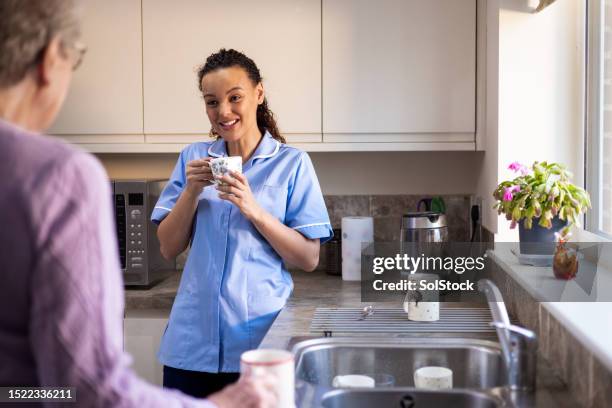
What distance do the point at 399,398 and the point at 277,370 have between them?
446 mm

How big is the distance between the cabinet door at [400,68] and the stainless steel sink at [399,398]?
1.49m

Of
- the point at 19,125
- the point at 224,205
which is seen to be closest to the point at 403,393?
the point at 224,205

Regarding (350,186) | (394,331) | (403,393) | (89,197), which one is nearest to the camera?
(89,197)

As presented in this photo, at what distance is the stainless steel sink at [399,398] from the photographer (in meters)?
1.29

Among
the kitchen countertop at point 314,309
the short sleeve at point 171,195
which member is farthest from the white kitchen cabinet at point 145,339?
the short sleeve at point 171,195

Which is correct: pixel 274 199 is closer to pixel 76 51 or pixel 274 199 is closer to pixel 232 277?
pixel 232 277

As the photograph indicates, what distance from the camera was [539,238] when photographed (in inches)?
73.4

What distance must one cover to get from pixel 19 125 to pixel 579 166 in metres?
1.81

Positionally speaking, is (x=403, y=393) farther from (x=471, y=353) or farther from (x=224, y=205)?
(x=224, y=205)

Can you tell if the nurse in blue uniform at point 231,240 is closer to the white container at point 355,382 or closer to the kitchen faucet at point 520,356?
the white container at point 355,382

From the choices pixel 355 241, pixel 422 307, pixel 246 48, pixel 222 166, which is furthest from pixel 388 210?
pixel 222 166

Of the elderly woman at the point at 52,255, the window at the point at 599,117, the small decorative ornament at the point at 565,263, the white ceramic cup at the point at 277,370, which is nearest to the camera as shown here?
the elderly woman at the point at 52,255

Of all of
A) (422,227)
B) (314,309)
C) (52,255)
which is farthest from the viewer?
(422,227)

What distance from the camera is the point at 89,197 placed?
2.16ft
